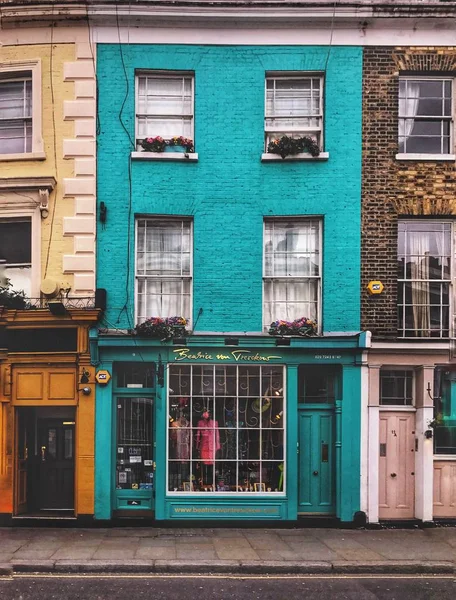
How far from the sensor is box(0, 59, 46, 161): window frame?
11.8m

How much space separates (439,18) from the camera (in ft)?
38.9

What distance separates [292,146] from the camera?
38.6 ft

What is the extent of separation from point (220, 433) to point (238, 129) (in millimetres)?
6338

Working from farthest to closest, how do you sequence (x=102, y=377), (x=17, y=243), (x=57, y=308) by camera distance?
1. (x=17, y=243)
2. (x=102, y=377)
3. (x=57, y=308)

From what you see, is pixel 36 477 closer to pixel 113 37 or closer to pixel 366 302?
pixel 366 302

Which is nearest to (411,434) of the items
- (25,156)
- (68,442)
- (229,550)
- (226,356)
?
(226,356)

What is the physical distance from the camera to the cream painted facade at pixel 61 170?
11.7 metres

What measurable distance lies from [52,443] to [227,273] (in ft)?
17.2

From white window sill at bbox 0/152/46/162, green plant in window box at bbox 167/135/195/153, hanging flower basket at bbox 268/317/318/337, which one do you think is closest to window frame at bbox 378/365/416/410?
hanging flower basket at bbox 268/317/318/337

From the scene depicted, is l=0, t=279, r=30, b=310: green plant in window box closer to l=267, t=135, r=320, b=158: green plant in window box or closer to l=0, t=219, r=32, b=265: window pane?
l=0, t=219, r=32, b=265: window pane

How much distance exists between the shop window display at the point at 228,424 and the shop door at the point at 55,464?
90.7 inches

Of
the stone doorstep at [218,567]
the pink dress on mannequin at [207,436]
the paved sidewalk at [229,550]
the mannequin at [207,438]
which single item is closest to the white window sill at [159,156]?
the mannequin at [207,438]

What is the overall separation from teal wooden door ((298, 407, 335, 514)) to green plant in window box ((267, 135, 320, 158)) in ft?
17.5

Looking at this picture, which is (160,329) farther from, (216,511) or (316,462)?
(316,462)
